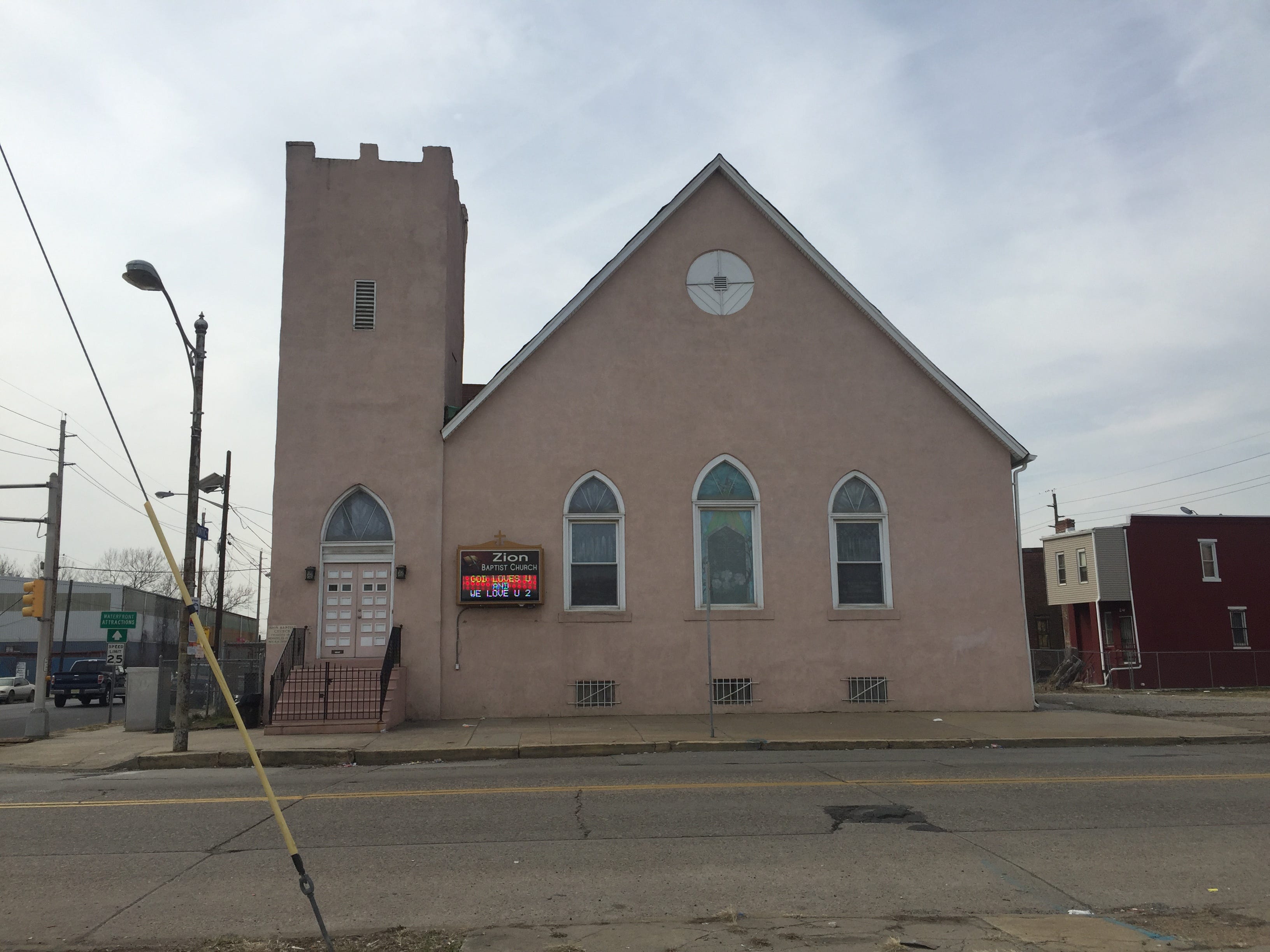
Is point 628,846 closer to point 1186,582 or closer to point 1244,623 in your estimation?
point 1186,582

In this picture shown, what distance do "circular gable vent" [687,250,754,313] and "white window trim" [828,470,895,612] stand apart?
3.93 metres

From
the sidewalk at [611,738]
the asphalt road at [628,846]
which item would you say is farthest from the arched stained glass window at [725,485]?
the asphalt road at [628,846]

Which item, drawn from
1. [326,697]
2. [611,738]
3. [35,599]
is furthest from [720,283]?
[35,599]

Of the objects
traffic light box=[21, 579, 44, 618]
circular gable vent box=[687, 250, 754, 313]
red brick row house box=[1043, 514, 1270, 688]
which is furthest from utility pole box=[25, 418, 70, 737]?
red brick row house box=[1043, 514, 1270, 688]

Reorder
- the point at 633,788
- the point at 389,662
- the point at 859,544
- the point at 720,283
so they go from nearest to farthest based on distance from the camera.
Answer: the point at 633,788, the point at 389,662, the point at 859,544, the point at 720,283

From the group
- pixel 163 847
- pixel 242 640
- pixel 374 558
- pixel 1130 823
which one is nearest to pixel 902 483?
pixel 374 558

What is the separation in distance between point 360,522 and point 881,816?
11765mm

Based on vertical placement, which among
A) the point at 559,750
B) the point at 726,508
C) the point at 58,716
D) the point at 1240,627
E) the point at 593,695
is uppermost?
the point at 726,508

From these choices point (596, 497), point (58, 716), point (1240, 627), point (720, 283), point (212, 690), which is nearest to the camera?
point (596, 497)

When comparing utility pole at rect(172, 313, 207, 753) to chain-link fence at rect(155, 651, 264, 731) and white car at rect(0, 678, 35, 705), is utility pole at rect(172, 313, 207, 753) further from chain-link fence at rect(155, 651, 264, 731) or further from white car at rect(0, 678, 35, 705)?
white car at rect(0, 678, 35, 705)

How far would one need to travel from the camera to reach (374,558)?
17.7 metres

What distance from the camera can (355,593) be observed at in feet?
58.0

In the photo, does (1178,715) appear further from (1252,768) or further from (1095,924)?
(1095,924)

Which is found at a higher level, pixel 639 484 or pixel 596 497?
pixel 639 484
